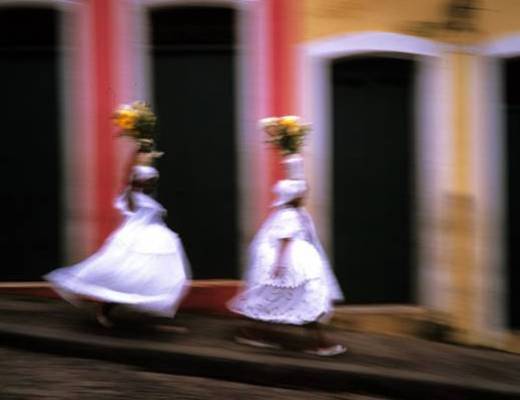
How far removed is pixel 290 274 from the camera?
5.67m

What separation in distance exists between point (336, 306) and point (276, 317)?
142 centimetres

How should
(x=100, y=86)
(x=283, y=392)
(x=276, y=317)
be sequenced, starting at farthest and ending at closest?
(x=100, y=86) < (x=276, y=317) < (x=283, y=392)

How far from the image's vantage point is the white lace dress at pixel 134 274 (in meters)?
5.56

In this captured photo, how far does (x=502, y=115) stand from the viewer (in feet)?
22.9

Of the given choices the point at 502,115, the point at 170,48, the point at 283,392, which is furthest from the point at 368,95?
the point at 283,392

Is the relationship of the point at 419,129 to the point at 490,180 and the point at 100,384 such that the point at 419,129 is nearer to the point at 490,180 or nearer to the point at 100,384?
the point at 490,180

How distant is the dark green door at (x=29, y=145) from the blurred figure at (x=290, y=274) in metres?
2.21

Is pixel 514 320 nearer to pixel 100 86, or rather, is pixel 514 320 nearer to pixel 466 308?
pixel 466 308

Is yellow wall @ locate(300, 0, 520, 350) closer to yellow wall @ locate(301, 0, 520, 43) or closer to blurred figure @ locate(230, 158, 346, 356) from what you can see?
yellow wall @ locate(301, 0, 520, 43)

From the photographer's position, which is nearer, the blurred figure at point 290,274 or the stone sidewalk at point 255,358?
the stone sidewalk at point 255,358

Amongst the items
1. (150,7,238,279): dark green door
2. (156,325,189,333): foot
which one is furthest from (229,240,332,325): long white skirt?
(150,7,238,279): dark green door

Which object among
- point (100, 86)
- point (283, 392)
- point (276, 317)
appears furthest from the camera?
point (100, 86)

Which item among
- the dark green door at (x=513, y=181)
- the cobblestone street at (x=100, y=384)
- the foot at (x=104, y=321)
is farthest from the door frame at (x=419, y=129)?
the foot at (x=104, y=321)

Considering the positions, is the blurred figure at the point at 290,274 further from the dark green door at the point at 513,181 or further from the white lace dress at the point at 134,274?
the dark green door at the point at 513,181
